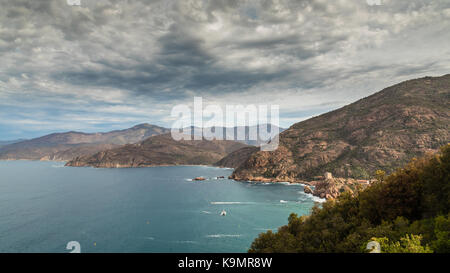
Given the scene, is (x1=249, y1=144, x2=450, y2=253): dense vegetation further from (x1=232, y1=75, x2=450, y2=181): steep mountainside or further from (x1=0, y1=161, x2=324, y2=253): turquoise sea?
(x1=232, y1=75, x2=450, y2=181): steep mountainside

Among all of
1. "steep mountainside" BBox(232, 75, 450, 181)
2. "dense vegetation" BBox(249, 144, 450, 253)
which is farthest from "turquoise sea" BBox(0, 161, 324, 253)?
"steep mountainside" BBox(232, 75, 450, 181)

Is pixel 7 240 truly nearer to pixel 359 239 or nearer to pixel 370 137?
pixel 359 239

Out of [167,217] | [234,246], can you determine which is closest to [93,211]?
[167,217]

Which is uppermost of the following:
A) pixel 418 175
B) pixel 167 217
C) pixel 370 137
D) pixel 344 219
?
pixel 370 137

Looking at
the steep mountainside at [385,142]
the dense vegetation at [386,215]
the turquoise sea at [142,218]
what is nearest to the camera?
the dense vegetation at [386,215]

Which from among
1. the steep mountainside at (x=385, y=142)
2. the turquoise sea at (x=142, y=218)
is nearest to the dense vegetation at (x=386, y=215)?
the turquoise sea at (x=142, y=218)

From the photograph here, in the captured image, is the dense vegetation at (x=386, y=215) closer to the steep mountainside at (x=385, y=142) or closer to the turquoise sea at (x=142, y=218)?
the turquoise sea at (x=142, y=218)
